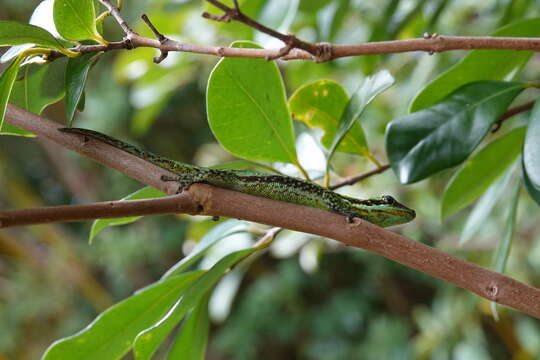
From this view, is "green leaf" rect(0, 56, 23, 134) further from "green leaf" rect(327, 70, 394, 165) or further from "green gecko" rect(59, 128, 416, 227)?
"green leaf" rect(327, 70, 394, 165)

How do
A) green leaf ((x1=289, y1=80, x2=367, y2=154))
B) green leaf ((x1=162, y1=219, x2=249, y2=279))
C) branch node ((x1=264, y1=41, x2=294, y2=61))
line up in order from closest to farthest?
1. branch node ((x1=264, y1=41, x2=294, y2=61))
2. green leaf ((x1=162, y1=219, x2=249, y2=279))
3. green leaf ((x1=289, y1=80, x2=367, y2=154))

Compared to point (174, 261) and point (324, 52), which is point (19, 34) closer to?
point (324, 52)

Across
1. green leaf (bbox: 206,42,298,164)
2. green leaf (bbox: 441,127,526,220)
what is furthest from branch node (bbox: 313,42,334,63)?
green leaf (bbox: 441,127,526,220)

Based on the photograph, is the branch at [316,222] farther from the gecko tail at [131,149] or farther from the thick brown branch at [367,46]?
the thick brown branch at [367,46]

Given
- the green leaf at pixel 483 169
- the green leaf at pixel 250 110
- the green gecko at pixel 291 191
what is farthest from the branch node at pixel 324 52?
the green leaf at pixel 483 169

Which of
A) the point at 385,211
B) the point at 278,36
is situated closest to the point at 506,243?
the point at 385,211

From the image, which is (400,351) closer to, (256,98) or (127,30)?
(256,98)

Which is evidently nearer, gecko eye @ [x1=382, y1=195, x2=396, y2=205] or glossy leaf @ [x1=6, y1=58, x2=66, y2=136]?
glossy leaf @ [x1=6, y1=58, x2=66, y2=136]
